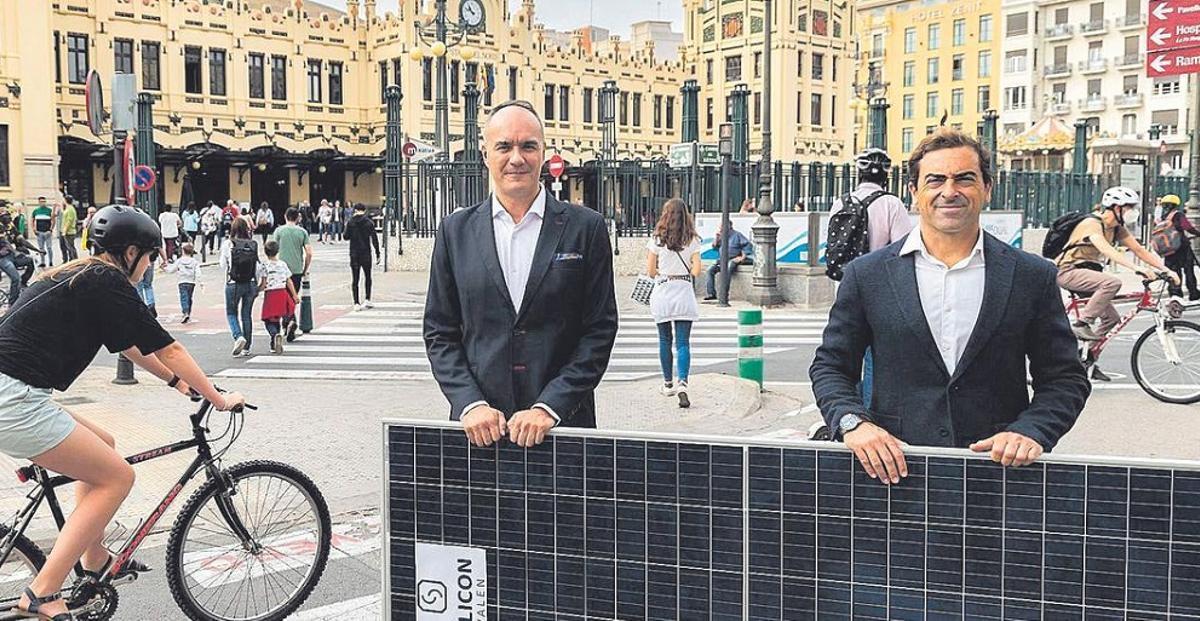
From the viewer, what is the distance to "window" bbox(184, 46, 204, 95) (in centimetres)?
4775

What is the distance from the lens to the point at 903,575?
2.68m

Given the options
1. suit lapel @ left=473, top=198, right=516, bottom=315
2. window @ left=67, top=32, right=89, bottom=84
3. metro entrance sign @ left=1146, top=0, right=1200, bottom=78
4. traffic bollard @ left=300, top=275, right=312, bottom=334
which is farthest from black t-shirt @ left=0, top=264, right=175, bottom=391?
window @ left=67, top=32, right=89, bottom=84

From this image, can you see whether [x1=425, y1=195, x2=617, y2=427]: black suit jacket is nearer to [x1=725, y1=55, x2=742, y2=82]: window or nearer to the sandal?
the sandal

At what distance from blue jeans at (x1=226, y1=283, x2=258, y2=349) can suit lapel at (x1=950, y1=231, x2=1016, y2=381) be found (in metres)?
12.3

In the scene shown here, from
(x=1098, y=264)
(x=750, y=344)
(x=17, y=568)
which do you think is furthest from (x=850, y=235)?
(x=17, y=568)

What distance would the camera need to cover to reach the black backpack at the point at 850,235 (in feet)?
21.9

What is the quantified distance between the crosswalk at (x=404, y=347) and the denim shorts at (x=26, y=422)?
27.2 feet

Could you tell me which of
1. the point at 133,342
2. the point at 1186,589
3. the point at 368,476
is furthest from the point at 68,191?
the point at 1186,589

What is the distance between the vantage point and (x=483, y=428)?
3.05 metres

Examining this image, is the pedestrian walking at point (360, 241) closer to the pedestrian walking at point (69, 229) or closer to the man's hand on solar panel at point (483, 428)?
the pedestrian walking at point (69, 229)

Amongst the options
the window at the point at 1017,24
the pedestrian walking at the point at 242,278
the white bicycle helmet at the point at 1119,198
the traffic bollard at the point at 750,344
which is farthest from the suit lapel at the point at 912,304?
the window at the point at 1017,24

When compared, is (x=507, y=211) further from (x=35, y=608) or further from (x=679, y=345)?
(x=679, y=345)

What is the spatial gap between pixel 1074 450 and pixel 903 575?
5.75 m

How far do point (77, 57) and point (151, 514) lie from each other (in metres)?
46.2
